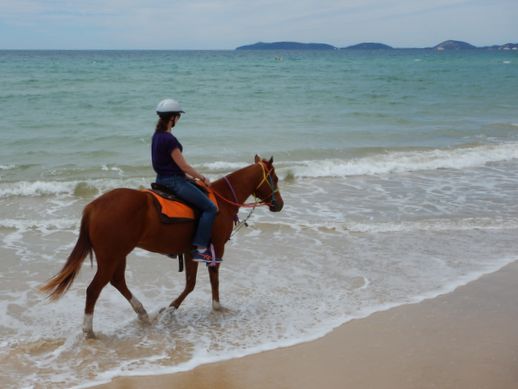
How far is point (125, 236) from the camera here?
20.3 feet

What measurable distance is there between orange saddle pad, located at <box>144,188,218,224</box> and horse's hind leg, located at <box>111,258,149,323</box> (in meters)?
0.69

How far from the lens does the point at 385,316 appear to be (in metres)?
6.91

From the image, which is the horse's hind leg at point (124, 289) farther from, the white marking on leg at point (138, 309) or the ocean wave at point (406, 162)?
the ocean wave at point (406, 162)

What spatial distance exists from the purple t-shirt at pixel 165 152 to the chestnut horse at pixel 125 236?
0.35 m

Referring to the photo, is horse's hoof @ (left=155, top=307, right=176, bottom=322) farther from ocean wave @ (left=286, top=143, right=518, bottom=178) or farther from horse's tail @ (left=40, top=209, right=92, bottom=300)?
ocean wave @ (left=286, top=143, right=518, bottom=178)

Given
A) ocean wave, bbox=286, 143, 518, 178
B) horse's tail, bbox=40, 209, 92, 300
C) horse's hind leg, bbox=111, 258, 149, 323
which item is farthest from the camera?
ocean wave, bbox=286, 143, 518, 178

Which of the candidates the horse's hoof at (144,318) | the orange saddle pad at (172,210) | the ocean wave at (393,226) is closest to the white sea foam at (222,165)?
the ocean wave at (393,226)

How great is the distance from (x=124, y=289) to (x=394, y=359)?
9.73ft

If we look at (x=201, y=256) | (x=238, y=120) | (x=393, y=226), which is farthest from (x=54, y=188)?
(x=238, y=120)

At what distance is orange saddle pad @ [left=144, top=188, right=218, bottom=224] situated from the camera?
6.51m

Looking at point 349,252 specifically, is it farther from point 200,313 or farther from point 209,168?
point 209,168

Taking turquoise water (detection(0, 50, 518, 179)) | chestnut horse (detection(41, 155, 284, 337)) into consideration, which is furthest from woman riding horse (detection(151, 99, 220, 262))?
→ turquoise water (detection(0, 50, 518, 179))

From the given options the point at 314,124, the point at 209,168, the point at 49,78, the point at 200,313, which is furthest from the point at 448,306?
the point at 49,78

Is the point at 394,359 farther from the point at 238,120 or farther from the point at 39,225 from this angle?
the point at 238,120
